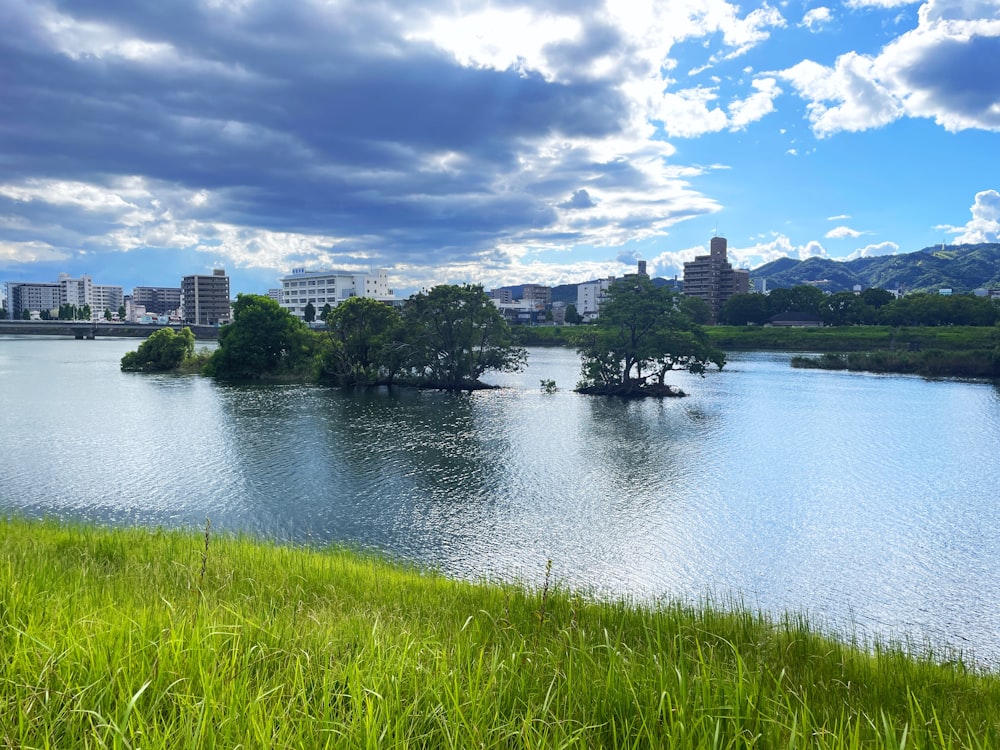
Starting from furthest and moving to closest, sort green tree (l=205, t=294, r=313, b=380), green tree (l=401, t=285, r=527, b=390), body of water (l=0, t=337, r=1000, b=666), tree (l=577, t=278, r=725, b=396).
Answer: green tree (l=205, t=294, r=313, b=380), green tree (l=401, t=285, r=527, b=390), tree (l=577, t=278, r=725, b=396), body of water (l=0, t=337, r=1000, b=666)

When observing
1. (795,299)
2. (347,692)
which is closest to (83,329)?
(795,299)

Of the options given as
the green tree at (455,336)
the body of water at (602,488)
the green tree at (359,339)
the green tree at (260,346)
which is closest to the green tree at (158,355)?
the green tree at (260,346)

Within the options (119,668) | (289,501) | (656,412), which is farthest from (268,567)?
(656,412)

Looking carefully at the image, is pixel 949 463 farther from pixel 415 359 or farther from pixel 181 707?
pixel 415 359

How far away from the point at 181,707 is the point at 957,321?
5076 inches

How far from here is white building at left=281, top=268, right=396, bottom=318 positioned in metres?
172

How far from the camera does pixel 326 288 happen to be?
173375 millimetres

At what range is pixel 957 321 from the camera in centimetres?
10531

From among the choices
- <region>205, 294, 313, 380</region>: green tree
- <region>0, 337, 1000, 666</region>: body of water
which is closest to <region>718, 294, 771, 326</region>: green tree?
<region>0, 337, 1000, 666</region>: body of water

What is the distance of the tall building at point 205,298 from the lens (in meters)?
182

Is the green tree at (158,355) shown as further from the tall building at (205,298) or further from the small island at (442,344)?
the tall building at (205,298)

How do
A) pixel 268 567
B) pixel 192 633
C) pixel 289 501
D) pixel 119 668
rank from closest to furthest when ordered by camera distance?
pixel 119 668 → pixel 192 633 → pixel 268 567 → pixel 289 501

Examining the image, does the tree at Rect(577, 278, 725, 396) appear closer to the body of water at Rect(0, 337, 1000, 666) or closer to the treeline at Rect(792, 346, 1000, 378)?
the body of water at Rect(0, 337, 1000, 666)

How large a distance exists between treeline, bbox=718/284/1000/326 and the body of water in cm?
6867
